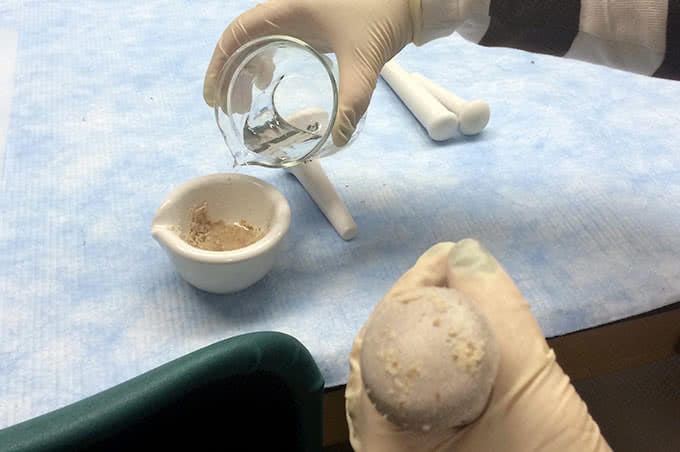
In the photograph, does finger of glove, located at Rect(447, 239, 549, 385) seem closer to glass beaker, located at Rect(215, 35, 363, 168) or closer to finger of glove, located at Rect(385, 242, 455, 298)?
finger of glove, located at Rect(385, 242, 455, 298)

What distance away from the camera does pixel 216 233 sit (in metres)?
0.59

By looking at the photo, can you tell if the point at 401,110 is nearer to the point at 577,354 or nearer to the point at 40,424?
the point at 577,354

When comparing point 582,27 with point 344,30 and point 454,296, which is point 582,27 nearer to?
point 344,30

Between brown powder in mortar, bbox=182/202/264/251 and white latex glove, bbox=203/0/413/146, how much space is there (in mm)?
122

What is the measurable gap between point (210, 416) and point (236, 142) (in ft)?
0.85

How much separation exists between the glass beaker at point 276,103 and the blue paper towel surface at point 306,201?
0.09 metres

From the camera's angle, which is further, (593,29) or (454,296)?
(593,29)

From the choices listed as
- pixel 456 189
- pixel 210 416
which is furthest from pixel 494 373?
pixel 456 189

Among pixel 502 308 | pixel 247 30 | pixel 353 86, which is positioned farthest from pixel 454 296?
pixel 247 30

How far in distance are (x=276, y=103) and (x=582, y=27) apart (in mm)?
318

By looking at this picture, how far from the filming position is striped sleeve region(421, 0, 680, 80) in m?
0.59

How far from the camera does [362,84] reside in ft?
1.92

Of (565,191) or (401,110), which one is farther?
(401,110)

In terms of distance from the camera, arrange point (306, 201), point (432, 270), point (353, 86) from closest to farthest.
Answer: point (432, 270), point (353, 86), point (306, 201)
